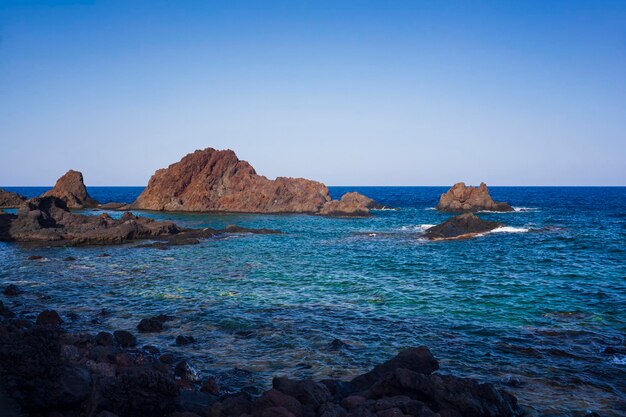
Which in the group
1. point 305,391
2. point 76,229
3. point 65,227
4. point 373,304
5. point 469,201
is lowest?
point 373,304

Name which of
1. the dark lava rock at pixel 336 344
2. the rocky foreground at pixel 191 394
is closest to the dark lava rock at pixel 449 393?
the rocky foreground at pixel 191 394

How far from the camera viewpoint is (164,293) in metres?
28.0

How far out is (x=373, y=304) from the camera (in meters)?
24.7

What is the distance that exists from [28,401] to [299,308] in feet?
49.1

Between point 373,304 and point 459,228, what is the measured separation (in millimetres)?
35890

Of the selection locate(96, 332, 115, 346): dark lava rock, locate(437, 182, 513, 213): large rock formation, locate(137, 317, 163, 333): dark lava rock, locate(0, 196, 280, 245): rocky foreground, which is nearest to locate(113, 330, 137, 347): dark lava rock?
locate(96, 332, 115, 346): dark lava rock

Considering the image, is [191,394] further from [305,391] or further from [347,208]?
[347,208]

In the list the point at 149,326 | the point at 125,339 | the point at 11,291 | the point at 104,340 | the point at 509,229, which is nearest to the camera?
the point at 104,340

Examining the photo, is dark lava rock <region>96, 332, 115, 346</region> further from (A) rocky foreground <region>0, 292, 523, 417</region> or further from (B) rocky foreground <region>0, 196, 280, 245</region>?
(B) rocky foreground <region>0, 196, 280, 245</region>

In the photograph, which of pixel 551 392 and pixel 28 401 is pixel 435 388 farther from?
pixel 28 401

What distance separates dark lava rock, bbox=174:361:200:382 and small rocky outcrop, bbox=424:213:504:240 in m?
42.2

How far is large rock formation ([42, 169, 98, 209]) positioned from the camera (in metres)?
Answer: 110

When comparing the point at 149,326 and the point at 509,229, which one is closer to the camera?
the point at 149,326

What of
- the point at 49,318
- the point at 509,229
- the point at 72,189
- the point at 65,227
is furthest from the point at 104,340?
the point at 72,189
